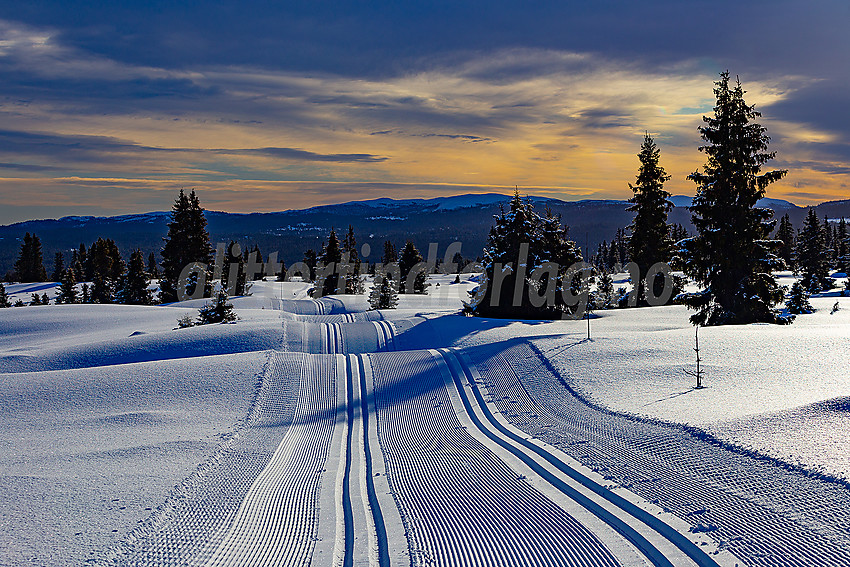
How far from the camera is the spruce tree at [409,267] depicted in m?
57.5

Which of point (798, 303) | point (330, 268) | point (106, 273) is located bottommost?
point (798, 303)

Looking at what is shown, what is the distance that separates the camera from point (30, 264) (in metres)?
78.8

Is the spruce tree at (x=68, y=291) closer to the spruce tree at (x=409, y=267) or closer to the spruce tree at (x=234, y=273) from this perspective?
the spruce tree at (x=234, y=273)

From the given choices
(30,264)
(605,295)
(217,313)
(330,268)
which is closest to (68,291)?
(330,268)

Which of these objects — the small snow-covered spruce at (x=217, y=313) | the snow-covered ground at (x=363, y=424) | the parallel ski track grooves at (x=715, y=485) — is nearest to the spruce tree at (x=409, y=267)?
the small snow-covered spruce at (x=217, y=313)

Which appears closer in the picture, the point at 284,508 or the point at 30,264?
the point at 284,508

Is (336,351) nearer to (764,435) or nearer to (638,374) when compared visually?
(638,374)

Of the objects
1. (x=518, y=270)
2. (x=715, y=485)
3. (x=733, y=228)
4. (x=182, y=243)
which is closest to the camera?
(x=715, y=485)

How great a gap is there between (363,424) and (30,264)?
8794cm

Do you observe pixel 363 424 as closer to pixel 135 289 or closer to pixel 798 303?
pixel 798 303

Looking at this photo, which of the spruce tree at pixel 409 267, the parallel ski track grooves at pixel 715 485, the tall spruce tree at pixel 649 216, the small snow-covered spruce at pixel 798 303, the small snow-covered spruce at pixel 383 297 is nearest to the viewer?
the parallel ski track grooves at pixel 715 485

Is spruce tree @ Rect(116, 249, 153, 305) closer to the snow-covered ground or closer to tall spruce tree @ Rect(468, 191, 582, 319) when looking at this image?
the snow-covered ground

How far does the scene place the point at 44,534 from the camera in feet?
19.5

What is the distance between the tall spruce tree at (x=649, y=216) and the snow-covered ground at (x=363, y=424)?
11.2 metres
